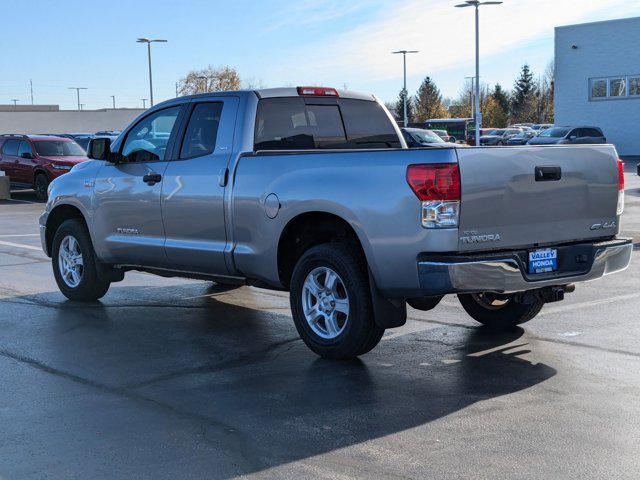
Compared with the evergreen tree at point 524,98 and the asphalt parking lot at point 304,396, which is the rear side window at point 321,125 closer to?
the asphalt parking lot at point 304,396

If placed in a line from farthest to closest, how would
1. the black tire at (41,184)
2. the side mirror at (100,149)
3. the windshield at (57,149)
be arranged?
the windshield at (57,149) → the black tire at (41,184) → the side mirror at (100,149)

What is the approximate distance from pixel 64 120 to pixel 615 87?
63245 millimetres

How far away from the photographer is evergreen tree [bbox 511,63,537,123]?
111500 mm

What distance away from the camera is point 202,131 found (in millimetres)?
7734

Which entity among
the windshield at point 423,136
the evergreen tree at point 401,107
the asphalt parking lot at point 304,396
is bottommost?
the asphalt parking lot at point 304,396

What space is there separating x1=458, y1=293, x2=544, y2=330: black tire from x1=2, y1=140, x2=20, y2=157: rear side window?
22049mm

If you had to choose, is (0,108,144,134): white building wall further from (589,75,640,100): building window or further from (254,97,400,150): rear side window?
(254,97,400,150): rear side window

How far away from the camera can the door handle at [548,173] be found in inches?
241

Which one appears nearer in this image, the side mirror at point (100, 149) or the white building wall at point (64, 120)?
the side mirror at point (100, 149)

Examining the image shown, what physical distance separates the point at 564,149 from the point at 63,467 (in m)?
3.93

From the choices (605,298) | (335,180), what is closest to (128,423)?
(335,180)

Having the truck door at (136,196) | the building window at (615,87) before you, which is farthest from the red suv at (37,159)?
the building window at (615,87)

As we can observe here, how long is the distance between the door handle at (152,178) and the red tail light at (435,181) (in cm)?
292

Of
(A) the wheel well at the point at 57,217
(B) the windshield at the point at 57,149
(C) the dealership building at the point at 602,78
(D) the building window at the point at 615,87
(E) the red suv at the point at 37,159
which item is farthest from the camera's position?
(D) the building window at the point at 615,87
